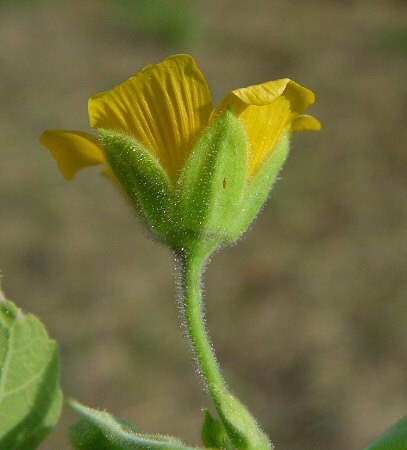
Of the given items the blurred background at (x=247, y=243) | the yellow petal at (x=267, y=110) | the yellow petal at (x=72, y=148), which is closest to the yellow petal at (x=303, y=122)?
the yellow petal at (x=267, y=110)

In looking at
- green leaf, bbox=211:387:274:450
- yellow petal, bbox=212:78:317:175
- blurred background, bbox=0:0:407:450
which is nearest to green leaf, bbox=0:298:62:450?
green leaf, bbox=211:387:274:450

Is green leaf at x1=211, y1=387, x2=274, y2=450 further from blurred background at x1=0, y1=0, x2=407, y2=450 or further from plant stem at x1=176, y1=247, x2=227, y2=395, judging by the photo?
blurred background at x1=0, y1=0, x2=407, y2=450

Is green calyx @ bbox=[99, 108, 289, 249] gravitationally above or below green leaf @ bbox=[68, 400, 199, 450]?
above

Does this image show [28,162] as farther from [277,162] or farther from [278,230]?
[277,162]

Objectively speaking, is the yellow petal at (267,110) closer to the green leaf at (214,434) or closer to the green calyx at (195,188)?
the green calyx at (195,188)

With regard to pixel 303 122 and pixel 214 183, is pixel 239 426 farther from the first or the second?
pixel 303 122

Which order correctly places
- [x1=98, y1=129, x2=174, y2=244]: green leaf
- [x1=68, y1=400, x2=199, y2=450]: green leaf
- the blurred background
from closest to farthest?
[x1=68, y1=400, x2=199, y2=450]: green leaf
[x1=98, y1=129, x2=174, y2=244]: green leaf
the blurred background

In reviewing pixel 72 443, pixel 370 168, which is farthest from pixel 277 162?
pixel 370 168
